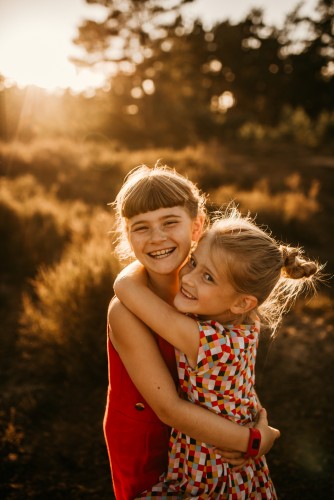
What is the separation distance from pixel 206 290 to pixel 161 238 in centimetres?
34

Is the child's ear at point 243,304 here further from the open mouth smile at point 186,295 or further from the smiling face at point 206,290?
the open mouth smile at point 186,295

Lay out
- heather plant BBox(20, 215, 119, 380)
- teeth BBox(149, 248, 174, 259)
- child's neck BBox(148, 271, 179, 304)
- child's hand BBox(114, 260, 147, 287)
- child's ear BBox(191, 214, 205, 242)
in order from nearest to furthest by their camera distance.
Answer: child's hand BBox(114, 260, 147, 287) < teeth BBox(149, 248, 174, 259) < child's neck BBox(148, 271, 179, 304) < child's ear BBox(191, 214, 205, 242) < heather plant BBox(20, 215, 119, 380)

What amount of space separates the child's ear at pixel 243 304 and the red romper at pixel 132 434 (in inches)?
14.0

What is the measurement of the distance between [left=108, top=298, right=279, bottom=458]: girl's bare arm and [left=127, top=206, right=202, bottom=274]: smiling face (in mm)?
330

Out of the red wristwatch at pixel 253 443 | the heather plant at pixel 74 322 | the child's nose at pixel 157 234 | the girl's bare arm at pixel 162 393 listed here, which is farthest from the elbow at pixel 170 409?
the heather plant at pixel 74 322

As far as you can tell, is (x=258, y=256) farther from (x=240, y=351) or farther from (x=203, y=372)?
(x=203, y=372)

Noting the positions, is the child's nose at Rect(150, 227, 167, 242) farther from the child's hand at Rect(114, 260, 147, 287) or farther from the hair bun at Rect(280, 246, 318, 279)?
the hair bun at Rect(280, 246, 318, 279)

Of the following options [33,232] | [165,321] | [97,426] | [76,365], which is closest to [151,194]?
[165,321]

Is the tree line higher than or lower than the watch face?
higher

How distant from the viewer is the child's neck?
6.91 ft

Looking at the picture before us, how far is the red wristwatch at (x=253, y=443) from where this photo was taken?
68.9 inches

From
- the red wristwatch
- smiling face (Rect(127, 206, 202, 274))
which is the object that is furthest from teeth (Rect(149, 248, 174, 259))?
the red wristwatch

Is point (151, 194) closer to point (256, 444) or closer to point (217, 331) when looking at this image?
point (217, 331)

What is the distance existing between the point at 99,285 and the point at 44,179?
835 centimetres
